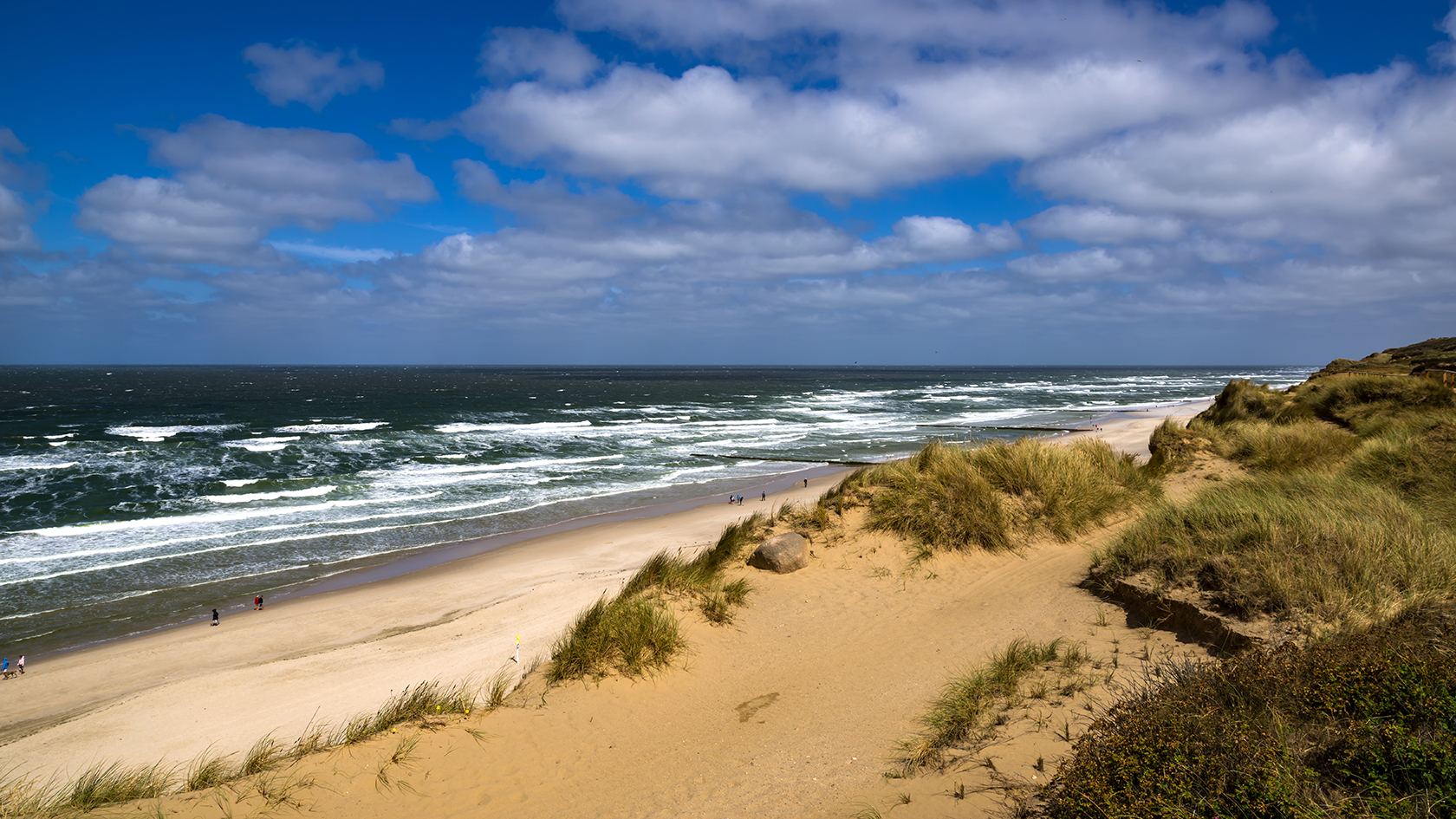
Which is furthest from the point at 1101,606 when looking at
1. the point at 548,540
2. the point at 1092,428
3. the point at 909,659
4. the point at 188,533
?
the point at 1092,428

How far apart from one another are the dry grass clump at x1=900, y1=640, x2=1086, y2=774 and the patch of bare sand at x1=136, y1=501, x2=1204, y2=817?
0.45ft

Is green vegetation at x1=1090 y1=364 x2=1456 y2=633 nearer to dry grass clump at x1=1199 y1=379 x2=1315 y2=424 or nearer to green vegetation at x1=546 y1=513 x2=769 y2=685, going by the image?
green vegetation at x1=546 y1=513 x2=769 y2=685

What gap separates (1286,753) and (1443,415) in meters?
14.6

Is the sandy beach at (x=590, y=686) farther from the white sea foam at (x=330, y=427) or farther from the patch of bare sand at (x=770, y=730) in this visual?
the white sea foam at (x=330, y=427)

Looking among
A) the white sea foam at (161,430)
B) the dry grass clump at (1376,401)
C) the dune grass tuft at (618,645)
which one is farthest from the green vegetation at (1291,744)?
the white sea foam at (161,430)

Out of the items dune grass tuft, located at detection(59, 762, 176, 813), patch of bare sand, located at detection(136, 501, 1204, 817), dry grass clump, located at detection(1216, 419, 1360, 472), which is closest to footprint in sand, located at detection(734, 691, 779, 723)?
patch of bare sand, located at detection(136, 501, 1204, 817)

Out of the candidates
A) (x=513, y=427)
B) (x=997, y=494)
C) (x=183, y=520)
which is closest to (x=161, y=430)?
(x=513, y=427)

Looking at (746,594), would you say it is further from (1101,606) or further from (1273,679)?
(1273,679)

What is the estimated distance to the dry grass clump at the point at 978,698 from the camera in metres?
4.82

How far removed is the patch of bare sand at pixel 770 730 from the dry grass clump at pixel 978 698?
0.45 feet

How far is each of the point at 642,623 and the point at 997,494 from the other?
6257mm

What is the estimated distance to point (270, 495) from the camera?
24.5 meters

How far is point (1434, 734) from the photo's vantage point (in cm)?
314

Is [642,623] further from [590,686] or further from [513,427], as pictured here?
[513,427]
